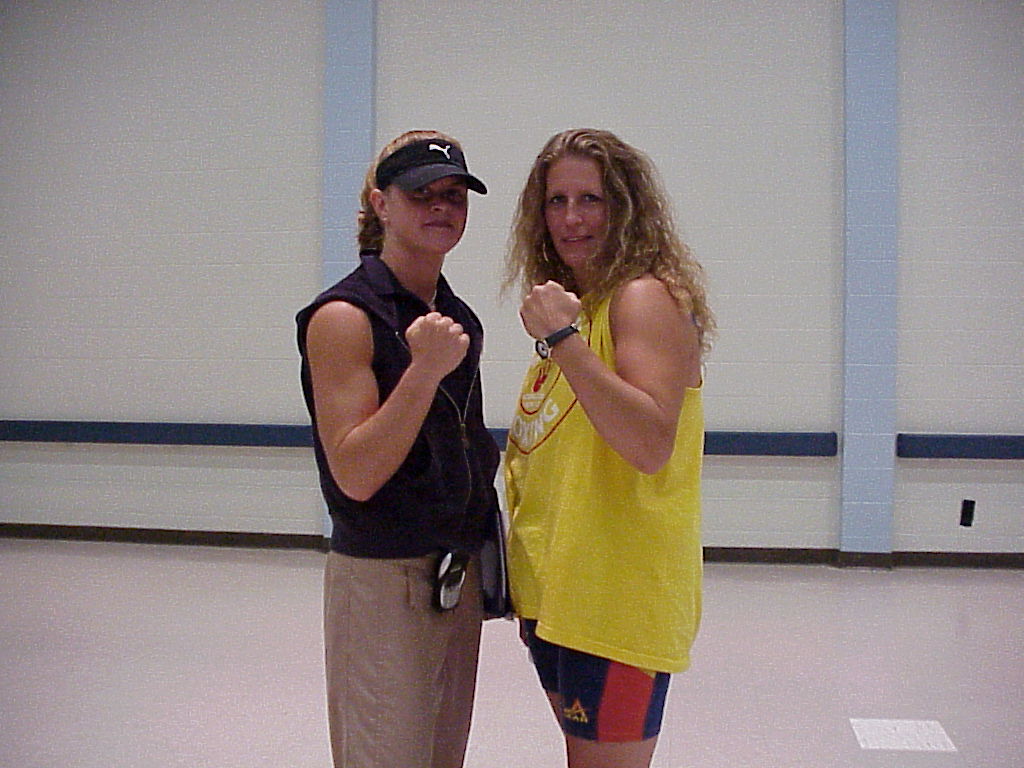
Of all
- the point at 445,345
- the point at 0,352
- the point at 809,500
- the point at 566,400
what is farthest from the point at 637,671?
the point at 0,352

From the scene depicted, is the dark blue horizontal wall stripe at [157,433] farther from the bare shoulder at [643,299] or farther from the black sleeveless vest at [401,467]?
the bare shoulder at [643,299]

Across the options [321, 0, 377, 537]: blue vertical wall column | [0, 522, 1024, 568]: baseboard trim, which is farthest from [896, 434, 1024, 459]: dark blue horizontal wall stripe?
[321, 0, 377, 537]: blue vertical wall column

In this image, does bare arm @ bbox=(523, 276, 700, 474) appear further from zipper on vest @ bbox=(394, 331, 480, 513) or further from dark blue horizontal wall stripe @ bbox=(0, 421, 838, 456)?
dark blue horizontal wall stripe @ bbox=(0, 421, 838, 456)

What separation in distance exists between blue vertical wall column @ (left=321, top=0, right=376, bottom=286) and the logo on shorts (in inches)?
164

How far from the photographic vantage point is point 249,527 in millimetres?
5645

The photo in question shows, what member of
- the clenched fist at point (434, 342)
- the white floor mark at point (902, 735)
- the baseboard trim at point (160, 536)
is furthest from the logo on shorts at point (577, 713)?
the baseboard trim at point (160, 536)

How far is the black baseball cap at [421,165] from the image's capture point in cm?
142

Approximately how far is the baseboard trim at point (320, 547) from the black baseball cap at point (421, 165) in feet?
13.8

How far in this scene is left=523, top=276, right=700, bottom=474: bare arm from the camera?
134cm

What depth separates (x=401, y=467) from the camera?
4.71ft

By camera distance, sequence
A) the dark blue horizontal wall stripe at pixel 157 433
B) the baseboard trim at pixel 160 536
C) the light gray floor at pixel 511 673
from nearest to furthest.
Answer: the light gray floor at pixel 511 673
the dark blue horizontal wall stripe at pixel 157 433
the baseboard trim at pixel 160 536

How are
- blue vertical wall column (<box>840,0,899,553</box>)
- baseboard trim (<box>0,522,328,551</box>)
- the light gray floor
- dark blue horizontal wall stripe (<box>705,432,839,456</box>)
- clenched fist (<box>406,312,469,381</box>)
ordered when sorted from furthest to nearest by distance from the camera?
baseboard trim (<box>0,522,328,551</box>)
dark blue horizontal wall stripe (<box>705,432,839,456</box>)
blue vertical wall column (<box>840,0,899,553</box>)
the light gray floor
clenched fist (<box>406,312,469,381</box>)

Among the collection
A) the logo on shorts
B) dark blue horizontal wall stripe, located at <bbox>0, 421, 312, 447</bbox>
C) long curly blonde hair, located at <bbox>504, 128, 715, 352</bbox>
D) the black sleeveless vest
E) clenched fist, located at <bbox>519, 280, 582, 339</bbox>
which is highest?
long curly blonde hair, located at <bbox>504, 128, 715, 352</bbox>

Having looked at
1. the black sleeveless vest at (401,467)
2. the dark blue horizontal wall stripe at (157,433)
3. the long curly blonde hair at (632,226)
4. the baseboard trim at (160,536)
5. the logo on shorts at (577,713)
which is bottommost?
the baseboard trim at (160,536)
